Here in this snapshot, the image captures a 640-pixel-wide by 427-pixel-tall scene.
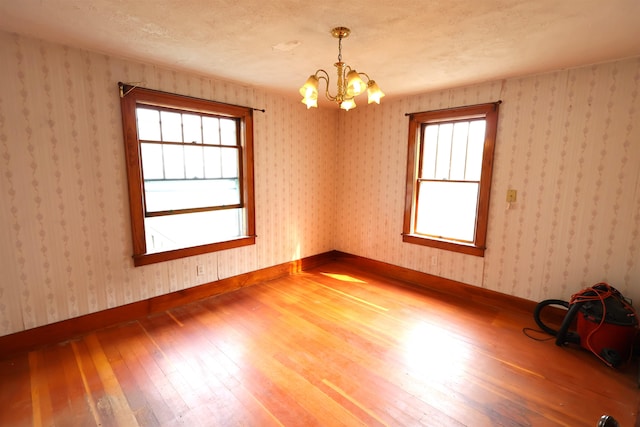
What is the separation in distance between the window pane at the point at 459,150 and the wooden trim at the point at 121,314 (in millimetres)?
2588

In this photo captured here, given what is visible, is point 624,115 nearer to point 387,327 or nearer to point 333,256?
point 387,327

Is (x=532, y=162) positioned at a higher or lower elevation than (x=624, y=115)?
lower

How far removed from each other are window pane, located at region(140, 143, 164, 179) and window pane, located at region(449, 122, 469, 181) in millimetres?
3356

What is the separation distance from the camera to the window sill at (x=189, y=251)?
117 inches

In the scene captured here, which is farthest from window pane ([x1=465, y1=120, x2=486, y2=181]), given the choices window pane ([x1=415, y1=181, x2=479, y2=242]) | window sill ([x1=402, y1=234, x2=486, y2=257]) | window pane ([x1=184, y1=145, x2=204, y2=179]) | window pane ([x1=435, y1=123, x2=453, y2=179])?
window pane ([x1=184, y1=145, x2=204, y2=179])

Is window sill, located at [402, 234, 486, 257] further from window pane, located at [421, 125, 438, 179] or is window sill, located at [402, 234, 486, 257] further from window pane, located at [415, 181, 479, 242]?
window pane, located at [421, 125, 438, 179]

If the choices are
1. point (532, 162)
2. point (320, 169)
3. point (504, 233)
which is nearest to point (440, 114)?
point (532, 162)

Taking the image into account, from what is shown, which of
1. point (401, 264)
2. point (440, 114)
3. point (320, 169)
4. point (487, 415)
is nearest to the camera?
point (487, 415)

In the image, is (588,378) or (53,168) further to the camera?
(53,168)

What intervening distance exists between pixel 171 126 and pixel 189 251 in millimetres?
1354

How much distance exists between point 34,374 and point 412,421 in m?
2.68

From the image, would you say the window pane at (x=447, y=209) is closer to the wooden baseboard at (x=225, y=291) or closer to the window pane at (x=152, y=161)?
the wooden baseboard at (x=225, y=291)

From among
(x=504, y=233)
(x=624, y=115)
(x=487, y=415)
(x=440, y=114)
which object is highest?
(x=440, y=114)

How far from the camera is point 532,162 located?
120 inches
